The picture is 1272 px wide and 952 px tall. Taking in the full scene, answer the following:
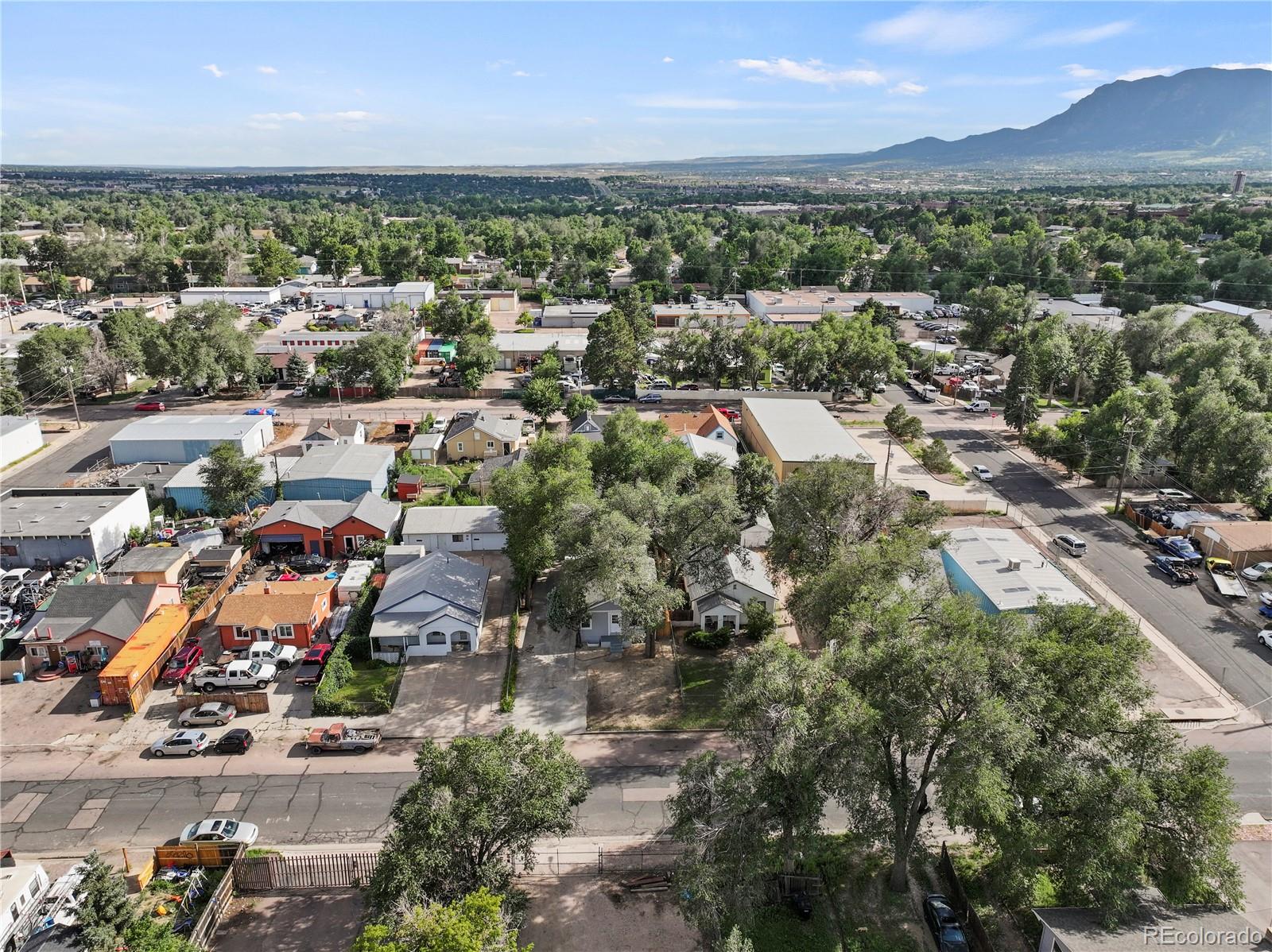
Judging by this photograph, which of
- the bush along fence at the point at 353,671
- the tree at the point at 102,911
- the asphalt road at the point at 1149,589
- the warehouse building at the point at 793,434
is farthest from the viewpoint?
the warehouse building at the point at 793,434

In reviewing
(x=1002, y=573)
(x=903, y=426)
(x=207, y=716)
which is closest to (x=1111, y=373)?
(x=903, y=426)

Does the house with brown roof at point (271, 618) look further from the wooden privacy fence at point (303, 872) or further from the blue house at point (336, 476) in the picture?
the wooden privacy fence at point (303, 872)

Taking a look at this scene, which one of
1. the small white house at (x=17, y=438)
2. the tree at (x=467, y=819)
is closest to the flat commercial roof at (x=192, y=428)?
the small white house at (x=17, y=438)

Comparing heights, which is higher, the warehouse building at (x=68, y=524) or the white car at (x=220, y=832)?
the warehouse building at (x=68, y=524)

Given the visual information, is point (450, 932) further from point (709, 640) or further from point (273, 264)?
point (273, 264)

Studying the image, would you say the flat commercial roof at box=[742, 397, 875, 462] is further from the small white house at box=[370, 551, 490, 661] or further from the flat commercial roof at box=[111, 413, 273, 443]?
the flat commercial roof at box=[111, 413, 273, 443]
